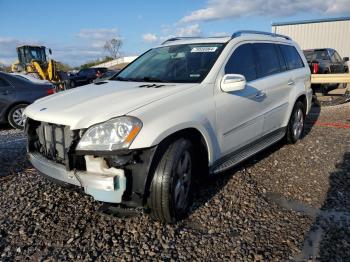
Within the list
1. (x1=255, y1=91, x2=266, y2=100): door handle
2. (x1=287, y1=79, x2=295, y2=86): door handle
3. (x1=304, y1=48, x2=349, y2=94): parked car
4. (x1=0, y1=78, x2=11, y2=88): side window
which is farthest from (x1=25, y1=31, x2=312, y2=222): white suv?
(x1=304, y1=48, x2=349, y2=94): parked car

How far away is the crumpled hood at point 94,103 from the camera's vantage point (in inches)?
123

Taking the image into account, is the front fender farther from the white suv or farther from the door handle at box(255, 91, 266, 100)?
the door handle at box(255, 91, 266, 100)

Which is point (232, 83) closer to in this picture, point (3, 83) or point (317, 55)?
point (3, 83)

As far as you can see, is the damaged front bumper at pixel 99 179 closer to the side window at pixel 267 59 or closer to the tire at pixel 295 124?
the side window at pixel 267 59

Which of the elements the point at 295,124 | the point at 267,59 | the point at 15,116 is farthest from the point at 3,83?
the point at 295,124

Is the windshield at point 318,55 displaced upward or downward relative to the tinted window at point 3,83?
upward

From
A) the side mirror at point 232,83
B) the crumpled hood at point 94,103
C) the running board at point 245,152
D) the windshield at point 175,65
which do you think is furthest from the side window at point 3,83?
the side mirror at point 232,83

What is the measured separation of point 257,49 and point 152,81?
63.3 inches

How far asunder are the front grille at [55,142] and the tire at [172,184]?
68cm

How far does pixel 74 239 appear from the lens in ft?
10.5

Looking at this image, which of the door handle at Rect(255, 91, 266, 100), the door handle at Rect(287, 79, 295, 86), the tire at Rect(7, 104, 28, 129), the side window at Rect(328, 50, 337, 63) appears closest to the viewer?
the door handle at Rect(255, 91, 266, 100)

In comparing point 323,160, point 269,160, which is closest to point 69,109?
point 269,160

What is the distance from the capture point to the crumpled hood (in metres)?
3.12

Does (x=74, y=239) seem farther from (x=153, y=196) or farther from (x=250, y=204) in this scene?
(x=250, y=204)
